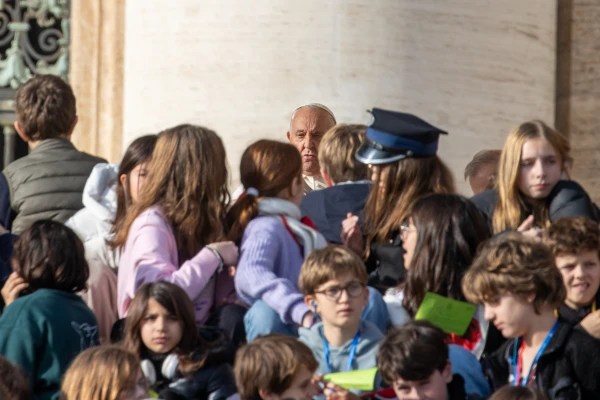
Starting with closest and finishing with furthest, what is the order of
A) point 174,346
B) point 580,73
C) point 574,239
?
1. point 574,239
2. point 174,346
3. point 580,73

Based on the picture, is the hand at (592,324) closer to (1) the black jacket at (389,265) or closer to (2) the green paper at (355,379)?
(2) the green paper at (355,379)

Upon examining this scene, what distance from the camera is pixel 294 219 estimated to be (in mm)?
6770

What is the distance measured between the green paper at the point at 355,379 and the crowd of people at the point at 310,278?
2cm

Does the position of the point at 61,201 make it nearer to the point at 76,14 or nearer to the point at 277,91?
the point at 277,91

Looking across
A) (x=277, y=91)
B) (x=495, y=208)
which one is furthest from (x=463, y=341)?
(x=277, y=91)

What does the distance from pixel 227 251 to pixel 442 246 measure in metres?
0.84

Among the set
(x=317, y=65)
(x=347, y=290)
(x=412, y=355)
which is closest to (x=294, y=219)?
(x=347, y=290)

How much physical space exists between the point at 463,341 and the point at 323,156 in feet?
4.17

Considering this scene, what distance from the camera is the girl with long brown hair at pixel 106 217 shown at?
7.03 metres

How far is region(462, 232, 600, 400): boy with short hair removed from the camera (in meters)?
5.74

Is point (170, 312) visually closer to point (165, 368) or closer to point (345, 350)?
point (165, 368)

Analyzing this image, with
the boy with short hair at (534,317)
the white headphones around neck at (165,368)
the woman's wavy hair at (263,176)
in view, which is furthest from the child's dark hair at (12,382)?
the boy with short hair at (534,317)

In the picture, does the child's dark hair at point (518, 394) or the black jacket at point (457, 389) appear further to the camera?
the black jacket at point (457, 389)

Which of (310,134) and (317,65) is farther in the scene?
(317,65)
